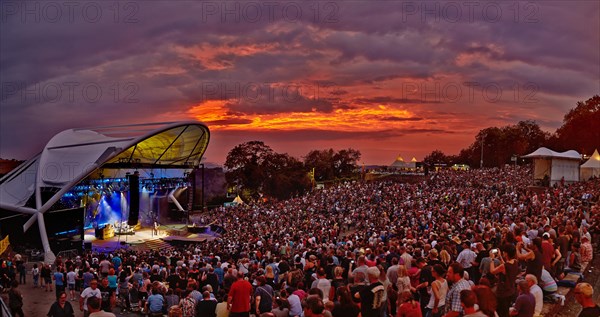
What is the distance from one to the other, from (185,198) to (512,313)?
121 feet

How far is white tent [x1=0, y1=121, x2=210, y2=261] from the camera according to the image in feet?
86.0

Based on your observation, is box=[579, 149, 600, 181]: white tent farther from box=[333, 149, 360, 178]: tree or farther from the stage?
box=[333, 149, 360, 178]: tree

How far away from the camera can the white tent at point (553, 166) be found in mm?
29188

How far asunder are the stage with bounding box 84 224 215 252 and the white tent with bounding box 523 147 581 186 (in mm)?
21093

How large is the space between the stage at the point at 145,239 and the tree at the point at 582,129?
39278 mm

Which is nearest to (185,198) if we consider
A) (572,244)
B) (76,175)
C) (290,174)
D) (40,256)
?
(76,175)

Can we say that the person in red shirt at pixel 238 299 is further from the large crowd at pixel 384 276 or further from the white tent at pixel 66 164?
the white tent at pixel 66 164

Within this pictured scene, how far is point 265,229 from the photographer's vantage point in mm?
24328

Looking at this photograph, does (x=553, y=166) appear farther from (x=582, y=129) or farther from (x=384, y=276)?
(x=384, y=276)

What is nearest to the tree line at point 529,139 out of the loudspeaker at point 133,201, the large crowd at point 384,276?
the large crowd at point 384,276

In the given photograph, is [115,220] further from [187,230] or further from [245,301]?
[245,301]

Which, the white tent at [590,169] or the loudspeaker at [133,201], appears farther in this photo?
the white tent at [590,169]

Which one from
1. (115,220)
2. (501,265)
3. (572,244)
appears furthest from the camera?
(115,220)

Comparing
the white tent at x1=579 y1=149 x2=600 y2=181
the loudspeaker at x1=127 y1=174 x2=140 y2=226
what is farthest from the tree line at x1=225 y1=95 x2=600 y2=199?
the loudspeaker at x1=127 y1=174 x2=140 y2=226
